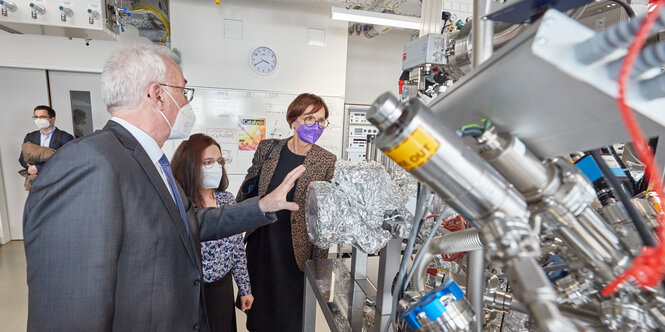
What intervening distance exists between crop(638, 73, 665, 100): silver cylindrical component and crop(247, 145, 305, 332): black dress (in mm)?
1505

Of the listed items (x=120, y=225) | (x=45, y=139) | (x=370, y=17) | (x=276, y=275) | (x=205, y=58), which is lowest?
(x=276, y=275)

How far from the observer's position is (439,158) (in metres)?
0.29

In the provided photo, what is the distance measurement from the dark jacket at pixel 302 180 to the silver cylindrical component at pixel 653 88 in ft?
4.57

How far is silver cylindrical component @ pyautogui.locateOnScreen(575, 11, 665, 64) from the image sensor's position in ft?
0.71

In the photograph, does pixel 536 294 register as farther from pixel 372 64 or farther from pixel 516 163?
pixel 372 64

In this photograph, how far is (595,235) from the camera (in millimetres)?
313

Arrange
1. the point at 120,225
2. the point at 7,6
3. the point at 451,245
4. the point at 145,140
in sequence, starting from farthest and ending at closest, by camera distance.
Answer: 1. the point at 7,6
2. the point at 145,140
3. the point at 120,225
4. the point at 451,245

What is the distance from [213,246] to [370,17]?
245 cm

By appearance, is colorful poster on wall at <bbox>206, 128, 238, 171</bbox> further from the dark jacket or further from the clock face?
the dark jacket

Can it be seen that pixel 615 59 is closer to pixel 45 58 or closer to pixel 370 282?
pixel 370 282

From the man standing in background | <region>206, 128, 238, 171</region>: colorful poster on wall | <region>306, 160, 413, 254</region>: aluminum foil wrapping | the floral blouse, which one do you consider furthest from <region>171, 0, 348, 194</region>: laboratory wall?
<region>306, 160, 413, 254</region>: aluminum foil wrapping

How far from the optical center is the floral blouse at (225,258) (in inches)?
55.2

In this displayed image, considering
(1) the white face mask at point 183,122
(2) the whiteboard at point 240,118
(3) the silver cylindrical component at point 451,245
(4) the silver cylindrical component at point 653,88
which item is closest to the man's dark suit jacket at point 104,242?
(1) the white face mask at point 183,122

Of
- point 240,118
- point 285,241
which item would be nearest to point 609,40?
point 285,241
